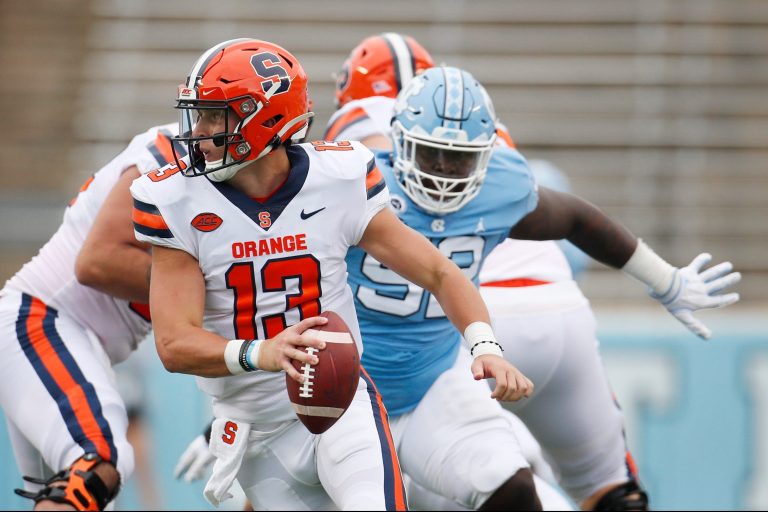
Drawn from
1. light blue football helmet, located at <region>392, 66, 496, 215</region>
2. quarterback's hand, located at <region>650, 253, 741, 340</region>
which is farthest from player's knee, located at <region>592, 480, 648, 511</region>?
light blue football helmet, located at <region>392, 66, 496, 215</region>

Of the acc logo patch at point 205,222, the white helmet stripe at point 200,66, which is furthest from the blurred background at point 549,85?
the acc logo patch at point 205,222

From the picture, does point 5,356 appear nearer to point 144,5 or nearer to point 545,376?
point 545,376

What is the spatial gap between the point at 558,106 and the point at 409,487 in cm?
483

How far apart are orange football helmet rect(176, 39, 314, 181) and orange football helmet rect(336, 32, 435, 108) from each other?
190 cm

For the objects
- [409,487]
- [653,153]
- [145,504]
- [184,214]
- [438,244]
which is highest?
[184,214]

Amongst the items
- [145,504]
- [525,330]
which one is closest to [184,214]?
[525,330]

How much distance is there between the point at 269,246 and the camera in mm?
3242

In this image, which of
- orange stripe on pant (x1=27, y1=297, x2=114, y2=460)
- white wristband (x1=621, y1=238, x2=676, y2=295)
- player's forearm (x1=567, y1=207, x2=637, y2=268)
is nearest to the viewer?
orange stripe on pant (x1=27, y1=297, x2=114, y2=460)

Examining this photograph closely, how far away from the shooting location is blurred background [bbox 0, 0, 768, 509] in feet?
28.9

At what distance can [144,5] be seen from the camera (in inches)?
369

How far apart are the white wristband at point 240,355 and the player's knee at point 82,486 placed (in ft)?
2.90

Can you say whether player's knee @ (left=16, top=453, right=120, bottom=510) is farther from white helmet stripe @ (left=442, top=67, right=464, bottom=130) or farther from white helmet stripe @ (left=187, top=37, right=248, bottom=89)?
white helmet stripe @ (left=442, top=67, right=464, bottom=130)

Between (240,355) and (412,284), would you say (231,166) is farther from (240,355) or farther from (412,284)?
(412,284)

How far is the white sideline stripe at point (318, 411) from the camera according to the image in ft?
9.97
